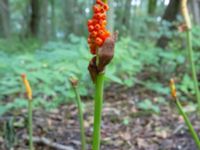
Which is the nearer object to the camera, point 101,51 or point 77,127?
point 101,51

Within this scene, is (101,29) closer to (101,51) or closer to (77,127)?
(101,51)

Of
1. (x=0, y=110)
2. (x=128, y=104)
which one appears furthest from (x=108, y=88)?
(x=0, y=110)

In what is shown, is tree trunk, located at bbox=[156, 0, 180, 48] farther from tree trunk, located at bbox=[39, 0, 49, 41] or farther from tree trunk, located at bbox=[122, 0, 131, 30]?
tree trunk, located at bbox=[39, 0, 49, 41]

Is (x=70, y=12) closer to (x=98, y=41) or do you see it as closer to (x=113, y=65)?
(x=113, y=65)

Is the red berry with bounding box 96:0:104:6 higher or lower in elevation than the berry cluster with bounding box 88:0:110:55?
higher

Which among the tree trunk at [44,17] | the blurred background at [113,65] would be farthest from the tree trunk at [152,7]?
the tree trunk at [44,17]

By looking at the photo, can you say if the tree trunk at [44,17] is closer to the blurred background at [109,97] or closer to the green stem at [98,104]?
the blurred background at [109,97]

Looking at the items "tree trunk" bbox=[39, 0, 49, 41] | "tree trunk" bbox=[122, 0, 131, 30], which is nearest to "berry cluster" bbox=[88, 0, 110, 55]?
"tree trunk" bbox=[122, 0, 131, 30]
